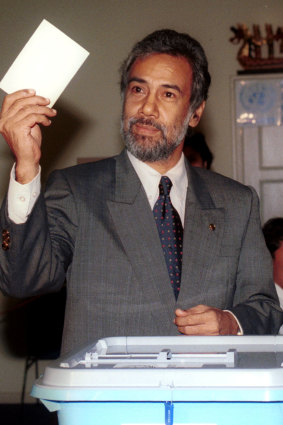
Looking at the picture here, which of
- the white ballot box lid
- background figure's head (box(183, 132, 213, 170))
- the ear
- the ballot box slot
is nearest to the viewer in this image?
the white ballot box lid

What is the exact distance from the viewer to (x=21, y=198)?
5.16 ft

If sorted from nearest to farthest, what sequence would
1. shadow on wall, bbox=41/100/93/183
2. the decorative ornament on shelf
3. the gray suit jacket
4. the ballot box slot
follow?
the ballot box slot → the gray suit jacket → the decorative ornament on shelf → shadow on wall, bbox=41/100/93/183

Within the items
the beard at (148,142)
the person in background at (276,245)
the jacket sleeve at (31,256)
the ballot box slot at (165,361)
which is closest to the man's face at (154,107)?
the beard at (148,142)

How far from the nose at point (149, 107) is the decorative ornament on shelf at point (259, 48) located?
12.7ft

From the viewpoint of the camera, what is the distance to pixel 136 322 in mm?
1855

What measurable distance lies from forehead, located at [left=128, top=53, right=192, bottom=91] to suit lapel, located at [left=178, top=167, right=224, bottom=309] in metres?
0.29

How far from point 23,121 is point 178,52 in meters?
0.80

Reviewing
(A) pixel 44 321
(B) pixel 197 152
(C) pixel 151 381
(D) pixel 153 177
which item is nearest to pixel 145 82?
(D) pixel 153 177

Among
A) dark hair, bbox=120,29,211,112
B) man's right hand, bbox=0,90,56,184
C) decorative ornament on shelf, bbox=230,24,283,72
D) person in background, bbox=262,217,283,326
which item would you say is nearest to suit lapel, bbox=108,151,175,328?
dark hair, bbox=120,29,211,112

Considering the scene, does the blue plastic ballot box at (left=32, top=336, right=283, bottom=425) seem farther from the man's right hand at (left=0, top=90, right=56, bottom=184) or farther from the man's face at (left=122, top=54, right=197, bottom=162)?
the man's face at (left=122, top=54, right=197, bottom=162)

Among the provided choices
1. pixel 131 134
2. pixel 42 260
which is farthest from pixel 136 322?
pixel 131 134

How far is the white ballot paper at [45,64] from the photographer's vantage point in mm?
1499

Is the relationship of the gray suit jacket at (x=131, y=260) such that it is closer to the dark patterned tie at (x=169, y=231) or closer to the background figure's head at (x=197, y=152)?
the dark patterned tie at (x=169, y=231)

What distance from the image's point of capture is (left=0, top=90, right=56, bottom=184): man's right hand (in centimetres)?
152
